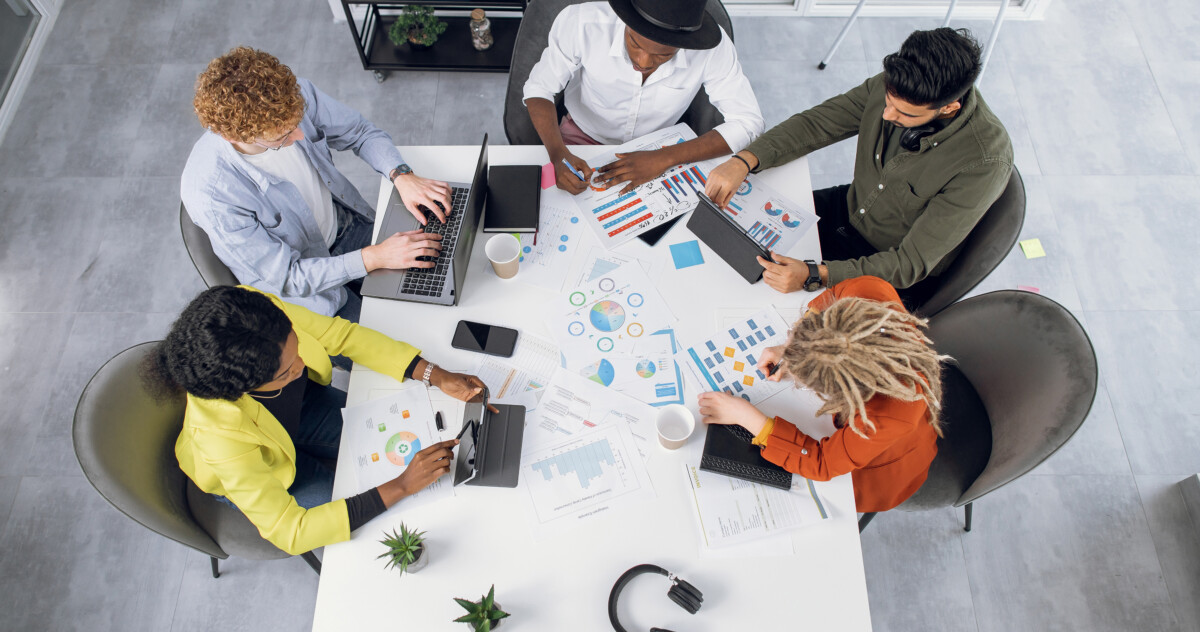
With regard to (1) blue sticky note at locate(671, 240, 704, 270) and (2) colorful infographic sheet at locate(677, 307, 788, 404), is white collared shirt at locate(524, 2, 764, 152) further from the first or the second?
(2) colorful infographic sheet at locate(677, 307, 788, 404)

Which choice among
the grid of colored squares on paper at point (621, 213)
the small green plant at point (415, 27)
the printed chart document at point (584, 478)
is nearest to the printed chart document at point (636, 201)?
the grid of colored squares on paper at point (621, 213)

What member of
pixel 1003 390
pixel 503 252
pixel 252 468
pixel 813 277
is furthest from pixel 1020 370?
pixel 252 468

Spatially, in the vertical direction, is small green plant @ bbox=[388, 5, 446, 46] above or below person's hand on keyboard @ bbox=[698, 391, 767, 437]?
below

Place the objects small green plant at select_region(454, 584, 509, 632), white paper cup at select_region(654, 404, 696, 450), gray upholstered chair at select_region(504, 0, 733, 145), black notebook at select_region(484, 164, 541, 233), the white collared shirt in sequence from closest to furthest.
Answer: small green plant at select_region(454, 584, 509, 632) → white paper cup at select_region(654, 404, 696, 450) → black notebook at select_region(484, 164, 541, 233) → the white collared shirt → gray upholstered chair at select_region(504, 0, 733, 145)

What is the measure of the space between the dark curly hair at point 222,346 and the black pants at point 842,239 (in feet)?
5.37

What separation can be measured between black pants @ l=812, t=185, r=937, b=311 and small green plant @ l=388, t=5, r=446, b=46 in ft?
6.46

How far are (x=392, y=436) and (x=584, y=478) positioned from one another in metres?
0.47

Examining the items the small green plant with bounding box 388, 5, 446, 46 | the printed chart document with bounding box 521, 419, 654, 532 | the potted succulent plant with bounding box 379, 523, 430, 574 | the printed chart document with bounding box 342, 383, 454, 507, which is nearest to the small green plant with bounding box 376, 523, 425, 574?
the potted succulent plant with bounding box 379, 523, 430, 574

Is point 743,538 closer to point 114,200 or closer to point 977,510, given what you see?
point 977,510

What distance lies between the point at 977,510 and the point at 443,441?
192 centimetres

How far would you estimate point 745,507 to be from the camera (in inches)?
59.7

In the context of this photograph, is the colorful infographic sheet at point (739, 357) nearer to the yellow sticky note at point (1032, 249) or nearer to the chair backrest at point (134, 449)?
the chair backrest at point (134, 449)

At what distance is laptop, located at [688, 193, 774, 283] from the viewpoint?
1753 millimetres

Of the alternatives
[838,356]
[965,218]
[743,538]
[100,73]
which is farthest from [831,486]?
[100,73]
